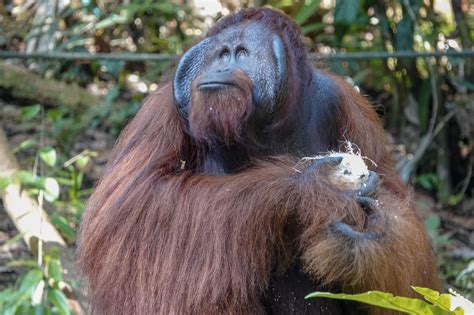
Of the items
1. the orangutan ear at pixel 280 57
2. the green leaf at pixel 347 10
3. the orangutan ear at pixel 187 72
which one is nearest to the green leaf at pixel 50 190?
the orangutan ear at pixel 187 72

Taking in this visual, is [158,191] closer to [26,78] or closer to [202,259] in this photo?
[202,259]

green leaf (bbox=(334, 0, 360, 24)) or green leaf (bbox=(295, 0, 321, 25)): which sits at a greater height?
green leaf (bbox=(334, 0, 360, 24))

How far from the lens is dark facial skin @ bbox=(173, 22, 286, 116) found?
3420 millimetres

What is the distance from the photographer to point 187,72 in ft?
11.4

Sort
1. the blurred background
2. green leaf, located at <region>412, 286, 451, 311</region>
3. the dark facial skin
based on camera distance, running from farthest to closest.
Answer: the blurred background → the dark facial skin → green leaf, located at <region>412, 286, 451, 311</region>

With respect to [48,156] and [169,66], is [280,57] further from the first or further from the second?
[169,66]

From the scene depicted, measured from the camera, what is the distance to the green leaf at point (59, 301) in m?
3.92

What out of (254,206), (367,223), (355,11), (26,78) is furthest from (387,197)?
(26,78)

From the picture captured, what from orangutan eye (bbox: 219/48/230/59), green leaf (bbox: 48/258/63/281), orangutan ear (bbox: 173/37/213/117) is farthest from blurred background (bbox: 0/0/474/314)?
orangutan eye (bbox: 219/48/230/59)

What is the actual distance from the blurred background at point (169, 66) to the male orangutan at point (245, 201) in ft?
5.32

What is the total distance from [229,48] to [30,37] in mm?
3608

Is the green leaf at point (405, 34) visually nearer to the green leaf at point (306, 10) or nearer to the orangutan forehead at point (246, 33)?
the green leaf at point (306, 10)

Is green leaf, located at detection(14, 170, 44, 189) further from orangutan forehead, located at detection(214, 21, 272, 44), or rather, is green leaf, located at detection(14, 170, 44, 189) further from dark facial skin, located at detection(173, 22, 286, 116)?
orangutan forehead, located at detection(214, 21, 272, 44)

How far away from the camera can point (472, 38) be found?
21.4 ft
